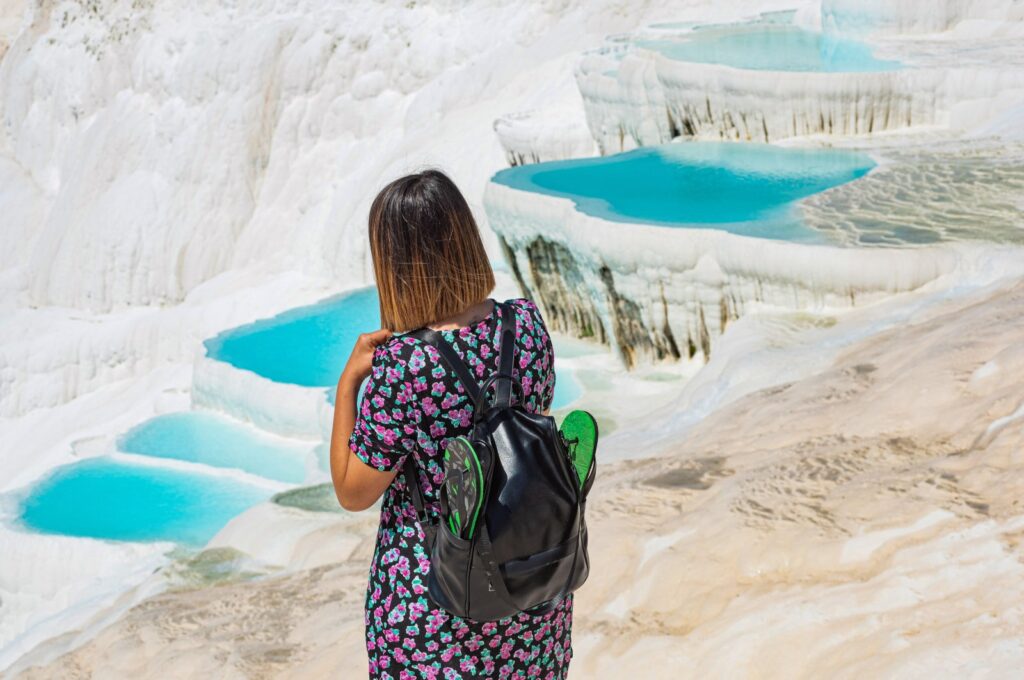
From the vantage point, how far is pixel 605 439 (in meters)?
6.07

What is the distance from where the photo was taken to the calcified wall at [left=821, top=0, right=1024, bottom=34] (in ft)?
37.9

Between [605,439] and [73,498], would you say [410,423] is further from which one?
[73,498]

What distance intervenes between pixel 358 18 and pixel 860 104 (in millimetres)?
10384

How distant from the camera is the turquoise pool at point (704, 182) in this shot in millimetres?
7488

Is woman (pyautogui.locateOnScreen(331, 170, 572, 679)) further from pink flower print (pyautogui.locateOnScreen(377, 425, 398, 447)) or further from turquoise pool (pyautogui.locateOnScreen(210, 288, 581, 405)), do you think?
turquoise pool (pyautogui.locateOnScreen(210, 288, 581, 405))

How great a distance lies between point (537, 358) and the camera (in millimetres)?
1677

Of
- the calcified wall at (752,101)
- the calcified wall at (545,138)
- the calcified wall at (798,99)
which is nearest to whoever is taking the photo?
the calcified wall at (798,99)

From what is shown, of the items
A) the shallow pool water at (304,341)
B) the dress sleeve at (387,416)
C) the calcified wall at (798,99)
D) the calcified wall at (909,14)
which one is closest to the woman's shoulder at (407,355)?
the dress sleeve at (387,416)

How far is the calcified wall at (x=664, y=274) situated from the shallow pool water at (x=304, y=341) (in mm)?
2150

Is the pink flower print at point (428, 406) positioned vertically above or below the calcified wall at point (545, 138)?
above

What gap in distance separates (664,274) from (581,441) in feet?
18.7

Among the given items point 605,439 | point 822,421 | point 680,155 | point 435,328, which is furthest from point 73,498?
point 435,328

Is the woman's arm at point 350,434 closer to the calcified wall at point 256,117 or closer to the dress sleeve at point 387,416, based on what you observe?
the dress sleeve at point 387,416

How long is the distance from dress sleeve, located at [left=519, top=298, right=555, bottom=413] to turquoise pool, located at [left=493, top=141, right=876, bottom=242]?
5.25m
